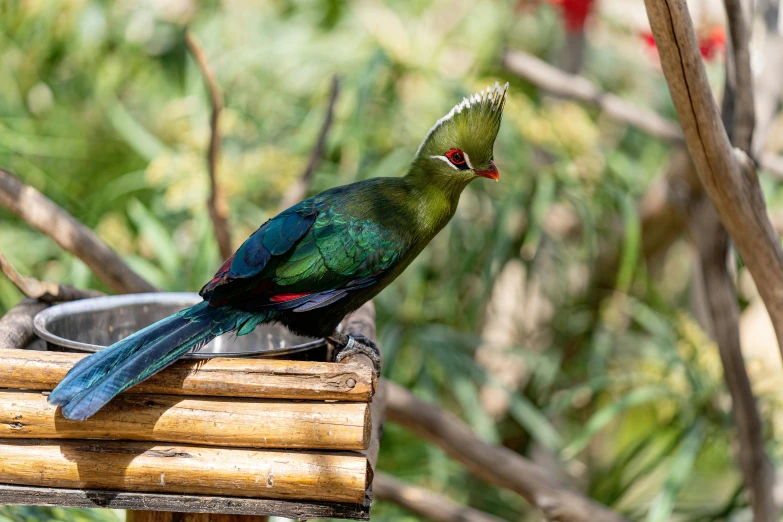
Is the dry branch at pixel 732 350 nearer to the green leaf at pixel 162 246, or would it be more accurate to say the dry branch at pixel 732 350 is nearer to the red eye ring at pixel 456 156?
the red eye ring at pixel 456 156

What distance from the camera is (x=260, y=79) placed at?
3125 millimetres

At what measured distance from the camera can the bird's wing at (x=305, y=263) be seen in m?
1.22

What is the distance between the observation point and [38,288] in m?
1.57

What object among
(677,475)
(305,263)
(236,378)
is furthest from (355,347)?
(677,475)

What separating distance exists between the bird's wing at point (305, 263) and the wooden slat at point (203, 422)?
0.62ft

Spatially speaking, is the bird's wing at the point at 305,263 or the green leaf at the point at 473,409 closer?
the bird's wing at the point at 305,263

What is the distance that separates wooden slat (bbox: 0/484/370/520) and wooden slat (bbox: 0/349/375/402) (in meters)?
0.13

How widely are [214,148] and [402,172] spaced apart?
0.97 metres

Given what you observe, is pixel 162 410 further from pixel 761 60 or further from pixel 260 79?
pixel 260 79

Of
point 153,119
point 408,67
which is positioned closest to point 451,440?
point 408,67

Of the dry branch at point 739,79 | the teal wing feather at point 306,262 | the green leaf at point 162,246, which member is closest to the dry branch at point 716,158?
the dry branch at point 739,79

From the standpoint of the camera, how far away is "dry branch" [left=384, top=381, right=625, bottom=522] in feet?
6.32

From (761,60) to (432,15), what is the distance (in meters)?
1.86

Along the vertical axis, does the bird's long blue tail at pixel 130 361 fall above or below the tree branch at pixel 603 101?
below
